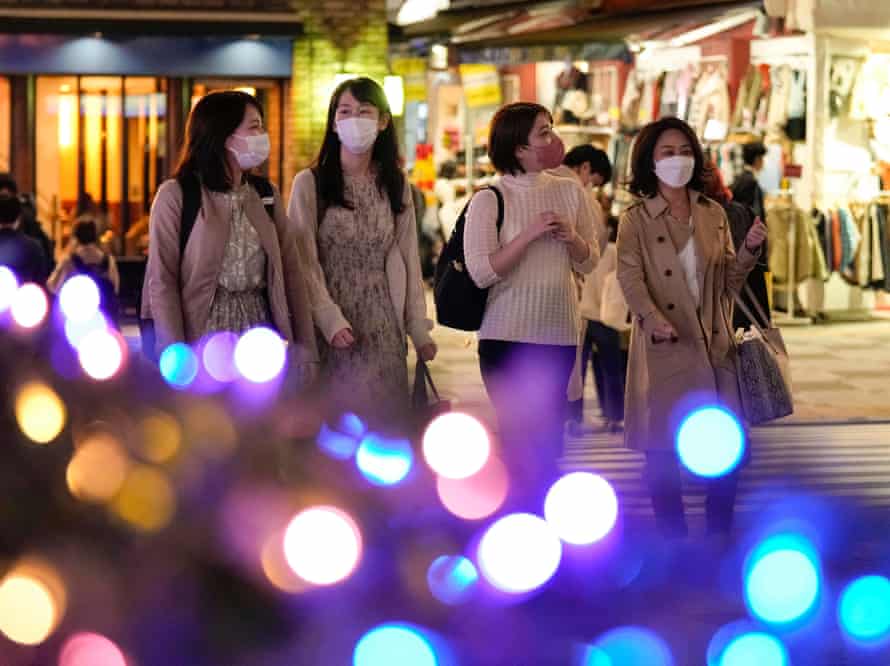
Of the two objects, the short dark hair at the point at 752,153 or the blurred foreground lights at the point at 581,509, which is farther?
the short dark hair at the point at 752,153

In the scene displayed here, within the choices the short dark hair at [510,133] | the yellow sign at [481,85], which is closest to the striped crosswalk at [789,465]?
the short dark hair at [510,133]

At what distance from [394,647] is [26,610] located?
1.41m

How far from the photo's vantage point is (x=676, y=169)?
25.4ft

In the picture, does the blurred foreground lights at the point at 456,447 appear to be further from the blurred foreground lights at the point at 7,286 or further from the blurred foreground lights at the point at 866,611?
the blurred foreground lights at the point at 7,286

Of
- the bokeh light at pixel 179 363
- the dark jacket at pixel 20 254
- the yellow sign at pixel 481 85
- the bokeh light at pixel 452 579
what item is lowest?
the bokeh light at pixel 452 579

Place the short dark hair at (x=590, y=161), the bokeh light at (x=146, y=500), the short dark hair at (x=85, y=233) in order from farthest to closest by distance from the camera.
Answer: the short dark hair at (x=85, y=233) → the short dark hair at (x=590, y=161) → the bokeh light at (x=146, y=500)

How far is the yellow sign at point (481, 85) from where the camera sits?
30.7m

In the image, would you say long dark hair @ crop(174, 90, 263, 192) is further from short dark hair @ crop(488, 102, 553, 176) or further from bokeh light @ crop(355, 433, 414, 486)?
bokeh light @ crop(355, 433, 414, 486)

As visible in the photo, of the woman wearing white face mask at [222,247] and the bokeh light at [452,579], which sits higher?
the woman wearing white face mask at [222,247]

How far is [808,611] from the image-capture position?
6.96 meters

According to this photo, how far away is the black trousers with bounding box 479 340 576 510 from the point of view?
24.2 ft

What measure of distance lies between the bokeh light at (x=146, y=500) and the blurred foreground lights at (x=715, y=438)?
2.25 meters

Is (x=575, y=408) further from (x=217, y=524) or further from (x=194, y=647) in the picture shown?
(x=194, y=647)

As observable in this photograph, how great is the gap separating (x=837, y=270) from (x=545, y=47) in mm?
7824
